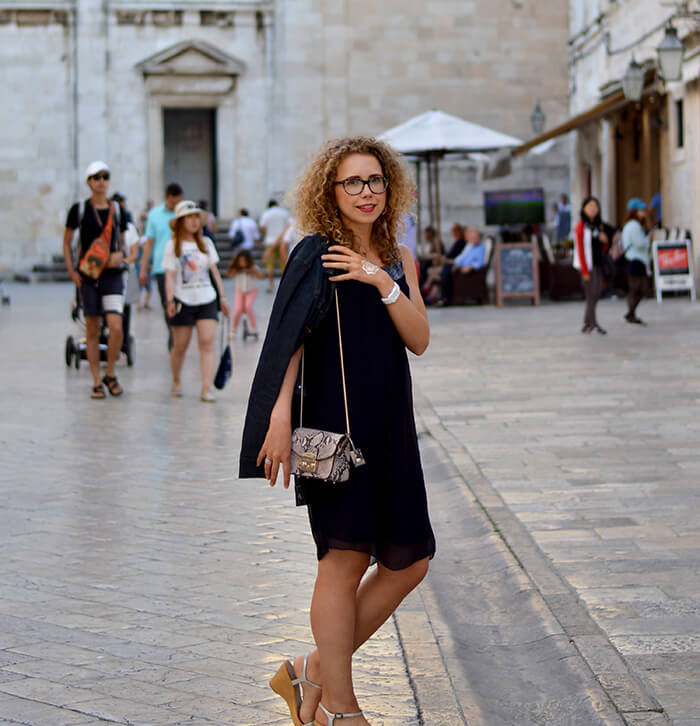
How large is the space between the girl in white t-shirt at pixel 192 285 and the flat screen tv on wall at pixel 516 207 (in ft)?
42.5

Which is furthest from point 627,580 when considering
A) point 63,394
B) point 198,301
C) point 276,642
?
point 63,394

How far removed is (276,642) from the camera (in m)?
4.80

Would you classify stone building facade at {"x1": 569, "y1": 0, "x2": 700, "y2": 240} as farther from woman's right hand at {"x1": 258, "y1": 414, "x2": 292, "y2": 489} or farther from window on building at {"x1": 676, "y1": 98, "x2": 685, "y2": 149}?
woman's right hand at {"x1": 258, "y1": 414, "x2": 292, "y2": 489}

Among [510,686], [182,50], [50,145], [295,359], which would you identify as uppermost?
[182,50]

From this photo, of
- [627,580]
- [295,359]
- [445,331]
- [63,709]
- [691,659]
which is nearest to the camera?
[295,359]

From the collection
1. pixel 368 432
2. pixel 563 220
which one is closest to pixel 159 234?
pixel 368 432

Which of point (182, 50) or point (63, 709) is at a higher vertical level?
point (182, 50)

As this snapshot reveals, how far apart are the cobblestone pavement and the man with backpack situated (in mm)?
749

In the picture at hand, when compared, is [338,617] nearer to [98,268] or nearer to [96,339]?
[98,268]

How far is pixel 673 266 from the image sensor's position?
21641 mm

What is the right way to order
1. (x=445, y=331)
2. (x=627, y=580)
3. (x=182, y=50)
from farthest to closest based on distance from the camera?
(x=182, y=50), (x=445, y=331), (x=627, y=580)

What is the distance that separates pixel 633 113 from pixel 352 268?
77.2 ft

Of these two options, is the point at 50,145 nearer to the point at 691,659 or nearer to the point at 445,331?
the point at 445,331

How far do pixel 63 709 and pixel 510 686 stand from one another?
1388 mm
